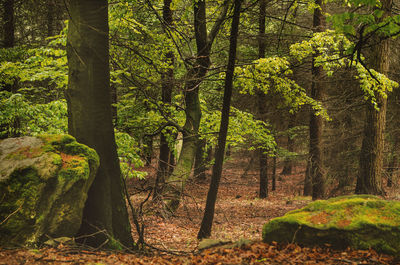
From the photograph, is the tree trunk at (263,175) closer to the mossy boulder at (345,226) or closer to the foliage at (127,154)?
the foliage at (127,154)

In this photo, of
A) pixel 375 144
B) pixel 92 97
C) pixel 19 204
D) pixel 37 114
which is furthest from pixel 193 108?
pixel 19 204

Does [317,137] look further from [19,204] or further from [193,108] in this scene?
[19,204]

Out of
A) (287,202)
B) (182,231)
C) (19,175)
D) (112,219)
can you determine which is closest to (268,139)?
(287,202)

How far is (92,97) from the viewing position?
18.4 ft

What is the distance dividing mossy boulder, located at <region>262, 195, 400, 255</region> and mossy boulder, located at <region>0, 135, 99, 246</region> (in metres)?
3.60

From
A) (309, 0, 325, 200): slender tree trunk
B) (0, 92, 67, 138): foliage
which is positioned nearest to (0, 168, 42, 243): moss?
(0, 92, 67, 138): foliage

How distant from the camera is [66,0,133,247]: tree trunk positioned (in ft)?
18.1

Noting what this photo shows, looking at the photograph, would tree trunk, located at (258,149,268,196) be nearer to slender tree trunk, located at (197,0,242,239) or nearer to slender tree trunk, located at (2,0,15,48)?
slender tree trunk, located at (197,0,242,239)

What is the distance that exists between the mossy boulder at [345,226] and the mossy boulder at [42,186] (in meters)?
3.60

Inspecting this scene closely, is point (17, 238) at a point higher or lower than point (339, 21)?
lower

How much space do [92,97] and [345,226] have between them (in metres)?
5.07

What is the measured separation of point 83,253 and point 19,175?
5.17ft

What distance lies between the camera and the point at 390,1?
9156mm

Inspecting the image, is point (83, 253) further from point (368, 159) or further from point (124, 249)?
point (368, 159)
